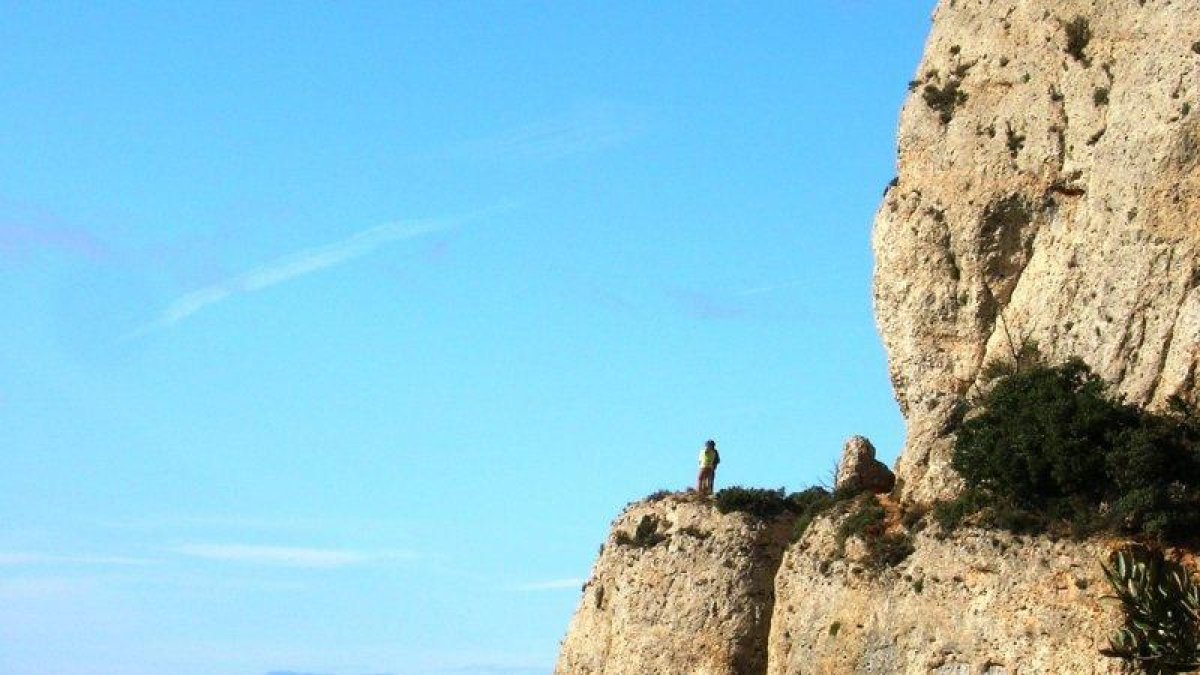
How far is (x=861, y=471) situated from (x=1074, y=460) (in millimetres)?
8537

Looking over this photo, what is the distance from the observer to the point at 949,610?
1597 inches

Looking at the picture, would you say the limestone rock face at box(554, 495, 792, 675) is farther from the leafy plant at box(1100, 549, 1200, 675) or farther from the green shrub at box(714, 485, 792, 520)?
the leafy plant at box(1100, 549, 1200, 675)

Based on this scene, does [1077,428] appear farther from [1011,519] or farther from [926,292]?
[926,292]

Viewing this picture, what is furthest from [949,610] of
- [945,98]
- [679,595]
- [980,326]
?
[945,98]

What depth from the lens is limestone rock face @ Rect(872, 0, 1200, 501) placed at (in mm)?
40938

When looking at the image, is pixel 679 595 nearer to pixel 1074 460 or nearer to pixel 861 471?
pixel 861 471

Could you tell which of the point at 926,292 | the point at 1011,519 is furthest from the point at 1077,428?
the point at 926,292

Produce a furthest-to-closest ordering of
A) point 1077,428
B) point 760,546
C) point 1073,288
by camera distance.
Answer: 1. point 760,546
2. point 1073,288
3. point 1077,428

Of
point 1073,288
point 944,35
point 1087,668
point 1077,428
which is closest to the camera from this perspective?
point 1087,668

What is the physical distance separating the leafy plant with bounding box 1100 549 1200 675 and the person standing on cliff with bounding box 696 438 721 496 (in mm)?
15484

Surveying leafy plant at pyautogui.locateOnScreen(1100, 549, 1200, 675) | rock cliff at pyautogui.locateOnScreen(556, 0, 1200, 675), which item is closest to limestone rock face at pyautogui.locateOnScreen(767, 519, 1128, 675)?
rock cliff at pyautogui.locateOnScreen(556, 0, 1200, 675)

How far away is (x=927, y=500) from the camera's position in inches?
1720

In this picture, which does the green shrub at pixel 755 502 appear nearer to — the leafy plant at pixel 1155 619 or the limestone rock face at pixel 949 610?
the limestone rock face at pixel 949 610

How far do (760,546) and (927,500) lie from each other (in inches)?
201
